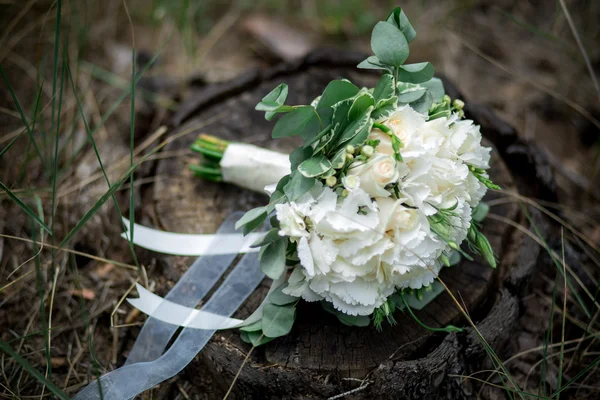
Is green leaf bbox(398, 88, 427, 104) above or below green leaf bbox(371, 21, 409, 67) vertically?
below

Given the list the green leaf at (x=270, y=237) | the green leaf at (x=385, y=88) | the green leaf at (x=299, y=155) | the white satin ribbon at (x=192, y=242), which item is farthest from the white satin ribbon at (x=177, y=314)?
the green leaf at (x=385, y=88)

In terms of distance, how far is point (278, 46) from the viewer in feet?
9.85

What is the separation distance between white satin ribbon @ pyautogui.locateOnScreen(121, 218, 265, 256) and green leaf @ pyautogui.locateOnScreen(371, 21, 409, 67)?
2.42ft

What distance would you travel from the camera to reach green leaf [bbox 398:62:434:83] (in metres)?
1.36

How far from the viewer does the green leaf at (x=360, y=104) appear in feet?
4.12

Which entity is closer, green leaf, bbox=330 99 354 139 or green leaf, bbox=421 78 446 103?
green leaf, bbox=330 99 354 139

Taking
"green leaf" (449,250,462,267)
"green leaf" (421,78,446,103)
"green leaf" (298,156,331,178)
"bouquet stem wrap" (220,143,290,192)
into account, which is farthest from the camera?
"bouquet stem wrap" (220,143,290,192)

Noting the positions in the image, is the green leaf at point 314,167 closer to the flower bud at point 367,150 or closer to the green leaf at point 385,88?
the flower bud at point 367,150

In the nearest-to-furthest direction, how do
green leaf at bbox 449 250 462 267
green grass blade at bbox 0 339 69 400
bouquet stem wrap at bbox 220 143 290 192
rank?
1. green grass blade at bbox 0 339 69 400
2. green leaf at bbox 449 250 462 267
3. bouquet stem wrap at bbox 220 143 290 192

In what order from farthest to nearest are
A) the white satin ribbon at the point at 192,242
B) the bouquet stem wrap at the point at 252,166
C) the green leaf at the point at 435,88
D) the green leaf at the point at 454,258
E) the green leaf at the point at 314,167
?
the bouquet stem wrap at the point at 252,166
the white satin ribbon at the point at 192,242
the green leaf at the point at 454,258
the green leaf at the point at 435,88
the green leaf at the point at 314,167


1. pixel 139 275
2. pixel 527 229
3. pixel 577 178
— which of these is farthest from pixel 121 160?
pixel 577 178

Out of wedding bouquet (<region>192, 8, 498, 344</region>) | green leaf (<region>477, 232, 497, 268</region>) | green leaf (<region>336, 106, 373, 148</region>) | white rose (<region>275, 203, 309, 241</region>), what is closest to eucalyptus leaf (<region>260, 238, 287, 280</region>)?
wedding bouquet (<region>192, 8, 498, 344</region>)

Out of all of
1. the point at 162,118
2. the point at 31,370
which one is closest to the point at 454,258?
the point at 31,370

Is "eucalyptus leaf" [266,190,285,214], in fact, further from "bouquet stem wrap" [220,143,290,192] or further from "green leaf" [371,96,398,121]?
"bouquet stem wrap" [220,143,290,192]
